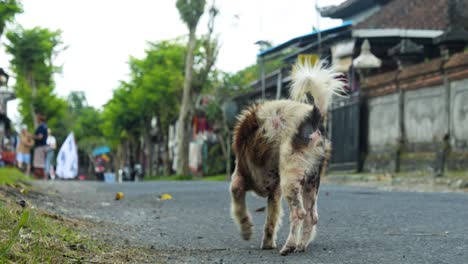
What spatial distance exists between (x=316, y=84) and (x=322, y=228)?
1.90 meters

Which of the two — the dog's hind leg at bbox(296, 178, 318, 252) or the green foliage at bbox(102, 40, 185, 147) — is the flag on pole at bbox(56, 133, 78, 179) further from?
the green foliage at bbox(102, 40, 185, 147)

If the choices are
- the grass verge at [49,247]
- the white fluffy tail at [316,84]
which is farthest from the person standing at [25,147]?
the white fluffy tail at [316,84]

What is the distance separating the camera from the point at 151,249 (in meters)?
6.06

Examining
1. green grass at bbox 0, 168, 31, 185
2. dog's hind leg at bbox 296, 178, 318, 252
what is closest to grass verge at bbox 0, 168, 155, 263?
dog's hind leg at bbox 296, 178, 318, 252

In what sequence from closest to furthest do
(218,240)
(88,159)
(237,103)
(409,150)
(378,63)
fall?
(218,240) < (409,150) < (378,63) < (237,103) < (88,159)

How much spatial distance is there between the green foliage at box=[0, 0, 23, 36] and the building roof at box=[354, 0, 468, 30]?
Answer: 13697 mm

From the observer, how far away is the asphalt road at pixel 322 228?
534cm

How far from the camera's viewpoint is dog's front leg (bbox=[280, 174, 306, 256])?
216 inches

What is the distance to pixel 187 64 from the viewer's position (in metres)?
37.9

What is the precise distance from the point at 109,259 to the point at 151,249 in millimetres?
1073

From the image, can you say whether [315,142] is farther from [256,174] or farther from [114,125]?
[114,125]

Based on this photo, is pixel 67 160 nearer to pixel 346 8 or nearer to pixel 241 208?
pixel 346 8

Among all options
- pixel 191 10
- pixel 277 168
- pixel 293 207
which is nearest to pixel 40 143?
pixel 277 168

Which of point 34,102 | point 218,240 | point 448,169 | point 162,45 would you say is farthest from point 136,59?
point 218,240
